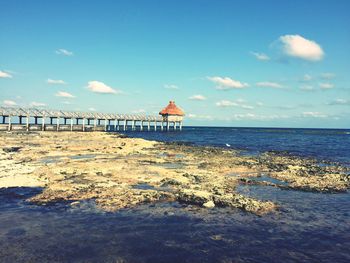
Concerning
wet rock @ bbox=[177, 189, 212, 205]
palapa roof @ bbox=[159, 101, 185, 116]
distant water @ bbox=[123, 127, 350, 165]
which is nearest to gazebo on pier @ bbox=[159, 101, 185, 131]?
palapa roof @ bbox=[159, 101, 185, 116]

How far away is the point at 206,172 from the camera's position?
72.7 feet

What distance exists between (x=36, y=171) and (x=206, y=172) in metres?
12.3

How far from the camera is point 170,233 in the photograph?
10.2 metres

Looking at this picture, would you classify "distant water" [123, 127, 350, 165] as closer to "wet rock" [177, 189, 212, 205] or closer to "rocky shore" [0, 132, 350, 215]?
"rocky shore" [0, 132, 350, 215]

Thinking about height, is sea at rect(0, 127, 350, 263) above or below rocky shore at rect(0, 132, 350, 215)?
below

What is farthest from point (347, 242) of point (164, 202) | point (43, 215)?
point (43, 215)

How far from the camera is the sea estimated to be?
8.62 metres

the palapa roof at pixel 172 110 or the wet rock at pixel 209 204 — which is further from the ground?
the palapa roof at pixel 172 110

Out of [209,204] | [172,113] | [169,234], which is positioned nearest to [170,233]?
[169,234]

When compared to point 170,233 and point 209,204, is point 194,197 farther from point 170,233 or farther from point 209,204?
point 170,233

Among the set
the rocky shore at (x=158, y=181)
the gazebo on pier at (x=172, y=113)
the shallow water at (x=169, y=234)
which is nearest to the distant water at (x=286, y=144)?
the rocky shore at (x=158, y=181)

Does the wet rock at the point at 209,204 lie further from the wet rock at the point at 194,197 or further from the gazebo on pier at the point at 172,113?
the gazebo on pier at the point at 172,113

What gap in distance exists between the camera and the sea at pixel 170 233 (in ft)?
28.3

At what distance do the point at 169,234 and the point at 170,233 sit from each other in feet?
0.30
